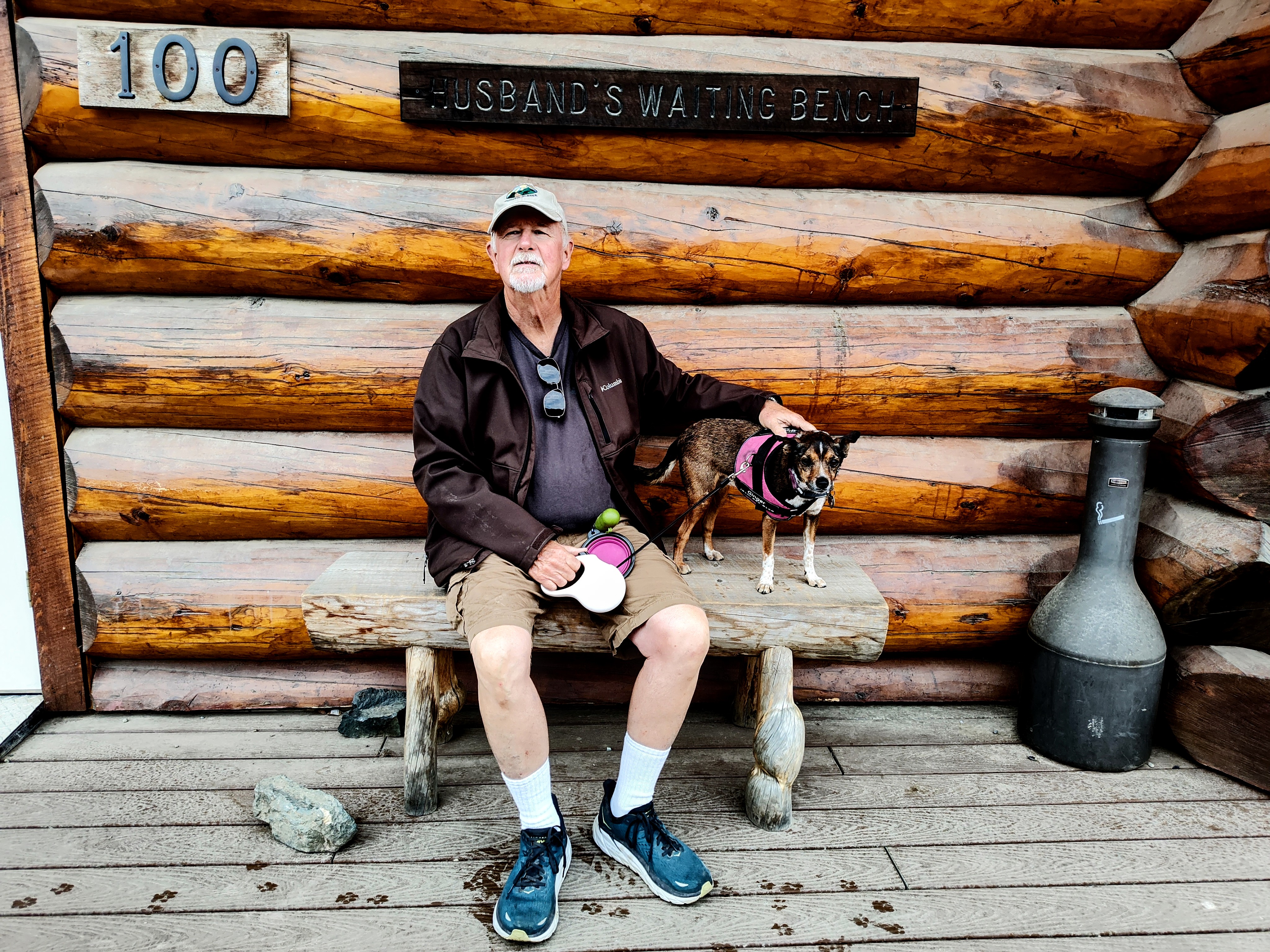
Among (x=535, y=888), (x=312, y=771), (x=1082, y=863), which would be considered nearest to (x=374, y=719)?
(x=312, y=771)

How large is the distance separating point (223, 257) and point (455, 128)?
1.09 m

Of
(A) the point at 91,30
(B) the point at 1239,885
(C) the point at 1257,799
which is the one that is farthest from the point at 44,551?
(C) the point at 1257,799

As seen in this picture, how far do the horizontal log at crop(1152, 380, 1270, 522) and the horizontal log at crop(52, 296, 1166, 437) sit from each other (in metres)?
0.41

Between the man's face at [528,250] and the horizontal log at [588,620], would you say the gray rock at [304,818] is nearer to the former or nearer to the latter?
the horizontal log at [588,620]

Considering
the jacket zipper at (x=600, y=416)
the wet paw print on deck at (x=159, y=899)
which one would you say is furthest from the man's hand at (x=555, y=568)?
the wet paw print on deck at (x=159, y=899)

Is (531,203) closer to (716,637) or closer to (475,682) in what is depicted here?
(716,637)

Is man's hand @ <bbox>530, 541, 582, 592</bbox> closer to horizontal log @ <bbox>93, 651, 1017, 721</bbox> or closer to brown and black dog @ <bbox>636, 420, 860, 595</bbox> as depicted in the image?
brown and black dog @ <bbox>636, 420, 860, 595</bbox>

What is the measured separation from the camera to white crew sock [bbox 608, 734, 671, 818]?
2.60 m

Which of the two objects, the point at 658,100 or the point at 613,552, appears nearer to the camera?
the point at 613,552

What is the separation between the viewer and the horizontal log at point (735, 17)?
327 centimetres

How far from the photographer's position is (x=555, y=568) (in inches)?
103

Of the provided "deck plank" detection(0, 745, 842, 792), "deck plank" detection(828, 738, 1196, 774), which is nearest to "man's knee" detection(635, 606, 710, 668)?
"deck plank" detection(0, 745, 842, 792)

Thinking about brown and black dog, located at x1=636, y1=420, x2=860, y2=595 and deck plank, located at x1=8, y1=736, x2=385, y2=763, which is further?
deck plank, located at x1=8, y1=736, x2=385, y2=763

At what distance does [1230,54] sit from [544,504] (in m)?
3.29
